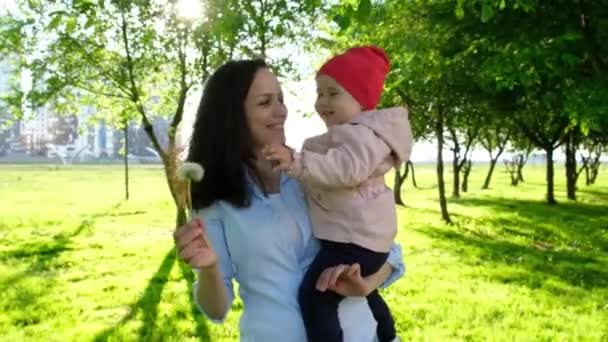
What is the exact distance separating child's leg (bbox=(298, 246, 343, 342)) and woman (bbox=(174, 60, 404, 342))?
5 centimetres

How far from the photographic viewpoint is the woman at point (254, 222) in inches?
107

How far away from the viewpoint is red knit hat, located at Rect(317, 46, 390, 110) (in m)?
2.83

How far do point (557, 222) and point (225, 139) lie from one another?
22734 millimetres

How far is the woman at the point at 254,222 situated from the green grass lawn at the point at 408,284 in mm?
5710

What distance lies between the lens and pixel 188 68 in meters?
18.8

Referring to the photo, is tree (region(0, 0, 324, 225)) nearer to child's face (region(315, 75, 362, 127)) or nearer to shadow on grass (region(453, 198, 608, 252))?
shadow on grass (region(453, 198, 608, 252))

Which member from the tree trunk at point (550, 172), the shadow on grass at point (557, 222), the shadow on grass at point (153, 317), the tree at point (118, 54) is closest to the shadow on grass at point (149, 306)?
the shadow on grass at point (153, 317)

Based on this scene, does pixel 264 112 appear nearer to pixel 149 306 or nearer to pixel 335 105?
pixel 335 105

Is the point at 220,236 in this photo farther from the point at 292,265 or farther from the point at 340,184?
the point at 340,184

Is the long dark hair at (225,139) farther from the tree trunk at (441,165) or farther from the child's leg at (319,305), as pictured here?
the tree trunk at (441,165)

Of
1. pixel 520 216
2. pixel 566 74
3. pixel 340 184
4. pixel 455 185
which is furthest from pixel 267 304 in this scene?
pixel 455 185

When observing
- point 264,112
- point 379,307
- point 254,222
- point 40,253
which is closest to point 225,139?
point 264,112

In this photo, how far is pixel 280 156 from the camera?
2365 millimetres

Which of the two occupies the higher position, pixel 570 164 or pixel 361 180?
pixel 361 180
